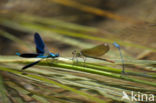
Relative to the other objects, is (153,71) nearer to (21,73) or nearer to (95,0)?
(21,73)

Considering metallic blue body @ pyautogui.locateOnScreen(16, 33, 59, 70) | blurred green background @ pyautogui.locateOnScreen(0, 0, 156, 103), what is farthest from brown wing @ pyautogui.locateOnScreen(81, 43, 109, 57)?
metallic blue body @ pyautogui.locateOnScreen(16, 33, 59, 70)

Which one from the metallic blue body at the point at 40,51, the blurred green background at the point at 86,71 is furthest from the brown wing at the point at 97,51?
the metallic blue body at the point at 40,51

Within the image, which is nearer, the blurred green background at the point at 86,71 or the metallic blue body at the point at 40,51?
the blurred green background at the point at 86,71

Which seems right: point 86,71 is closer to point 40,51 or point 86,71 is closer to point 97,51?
point 97,51

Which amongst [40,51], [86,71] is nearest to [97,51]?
[86,71]

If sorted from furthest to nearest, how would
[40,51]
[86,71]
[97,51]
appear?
[40,51] → [97,51] → [86,71]

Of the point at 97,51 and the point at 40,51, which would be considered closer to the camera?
the point at 97,51

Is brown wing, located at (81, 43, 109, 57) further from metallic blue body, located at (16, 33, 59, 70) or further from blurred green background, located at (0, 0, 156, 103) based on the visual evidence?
metallic blue body, located at (16, 33, 59, 70)

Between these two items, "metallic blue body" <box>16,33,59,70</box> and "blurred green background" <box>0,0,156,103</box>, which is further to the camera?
"metallic blue body" <box>16,33,59,70</box>

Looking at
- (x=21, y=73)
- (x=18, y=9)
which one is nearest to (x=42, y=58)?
(x=21, y=73)

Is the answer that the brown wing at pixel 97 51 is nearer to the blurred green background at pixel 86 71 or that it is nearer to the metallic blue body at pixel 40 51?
the blurred green background at pixel 86 71

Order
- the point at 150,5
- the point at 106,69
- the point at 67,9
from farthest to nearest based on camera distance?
the point at 67,9 → the point at 150,5 → the point at 106,69
